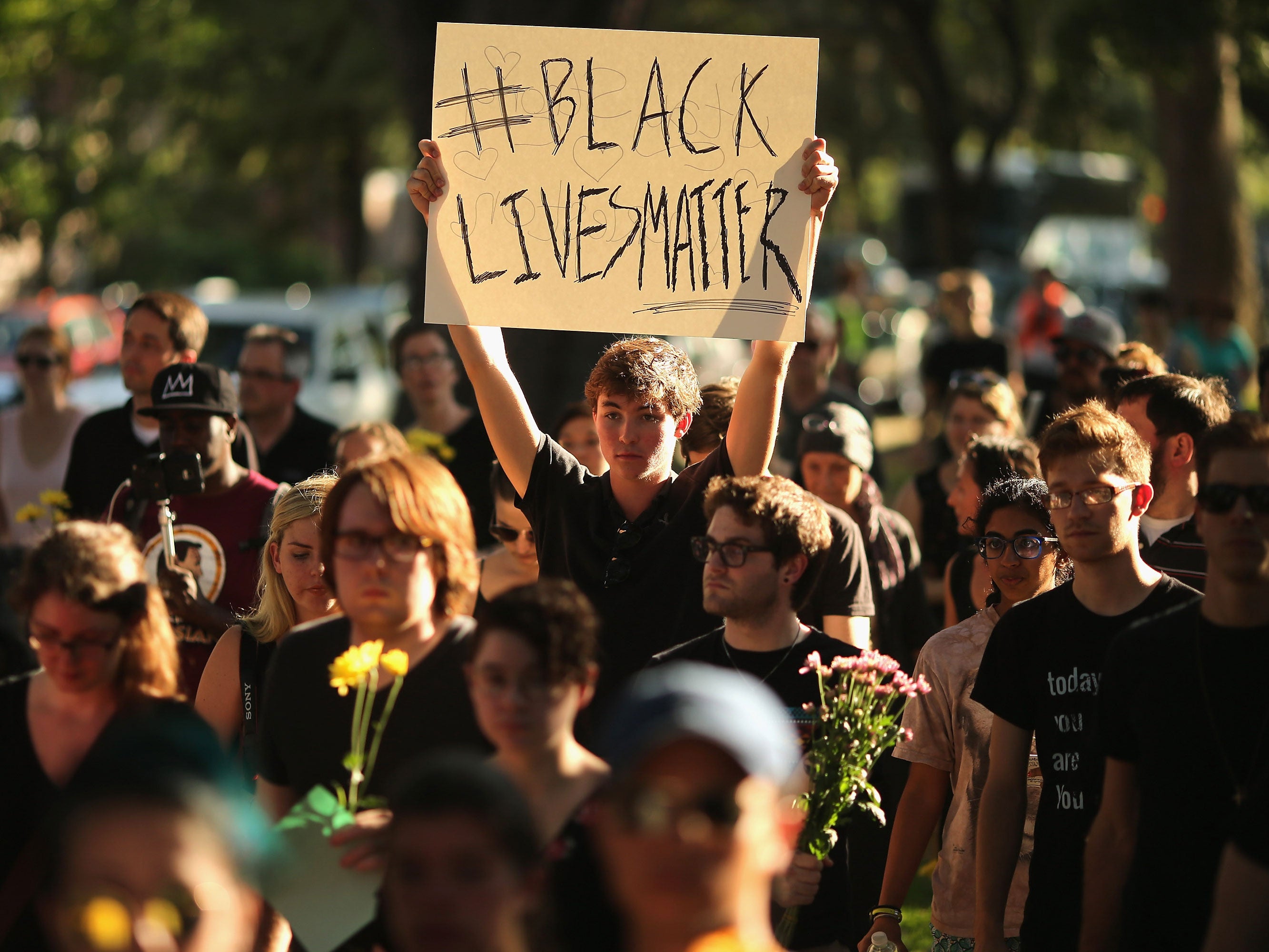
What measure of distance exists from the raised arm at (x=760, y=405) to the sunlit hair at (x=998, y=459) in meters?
1.08

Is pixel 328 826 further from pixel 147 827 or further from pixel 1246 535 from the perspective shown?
pixel 1246 535

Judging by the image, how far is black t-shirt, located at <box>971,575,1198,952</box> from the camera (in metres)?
3.50

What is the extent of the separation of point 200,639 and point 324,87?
68.6ft

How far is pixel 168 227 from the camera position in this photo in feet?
104

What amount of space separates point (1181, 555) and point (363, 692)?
2.49 meters

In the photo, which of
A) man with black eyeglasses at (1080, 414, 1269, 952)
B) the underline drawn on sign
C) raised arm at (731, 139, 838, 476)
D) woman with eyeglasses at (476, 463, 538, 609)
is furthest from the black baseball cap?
man with black eyeglasses at (1080, 414, 1269, 952)

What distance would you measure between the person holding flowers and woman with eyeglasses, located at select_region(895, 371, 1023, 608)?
3.45 m

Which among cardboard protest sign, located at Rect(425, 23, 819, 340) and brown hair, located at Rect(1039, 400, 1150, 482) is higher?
cardboard protest sign, located at Rect(425, 23, 819, 340)

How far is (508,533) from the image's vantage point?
5285 mm

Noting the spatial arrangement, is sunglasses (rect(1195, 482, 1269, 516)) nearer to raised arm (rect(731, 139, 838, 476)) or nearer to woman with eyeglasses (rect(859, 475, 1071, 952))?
woman with eyeglasses (rect(859, 475, 1071, 952))

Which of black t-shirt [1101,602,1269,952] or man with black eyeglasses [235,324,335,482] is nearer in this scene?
black t-shirt [1101,602,1269,952]

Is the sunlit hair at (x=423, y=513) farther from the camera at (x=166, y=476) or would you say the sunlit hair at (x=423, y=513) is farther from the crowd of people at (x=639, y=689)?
the camera at (x=166, y=476)

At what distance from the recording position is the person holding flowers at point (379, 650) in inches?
122

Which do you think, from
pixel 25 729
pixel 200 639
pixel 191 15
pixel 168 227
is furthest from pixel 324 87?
pixel 25 729
